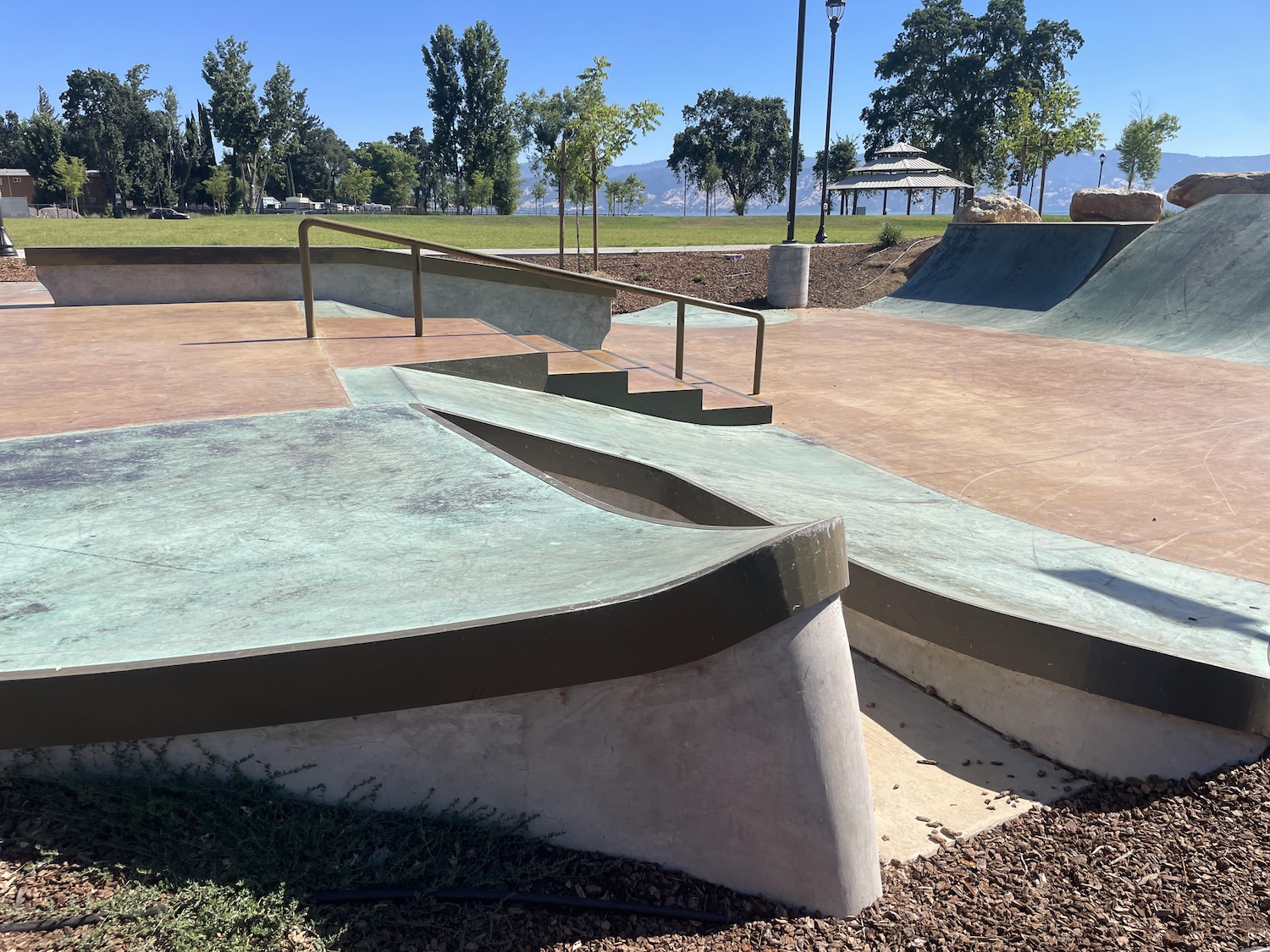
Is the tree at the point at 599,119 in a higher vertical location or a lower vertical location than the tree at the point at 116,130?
lower

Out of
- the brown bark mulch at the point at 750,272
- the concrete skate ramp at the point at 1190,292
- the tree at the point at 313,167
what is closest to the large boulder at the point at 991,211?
the brown bark mulch at the point at 750,272

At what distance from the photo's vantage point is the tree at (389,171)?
89.2 meters

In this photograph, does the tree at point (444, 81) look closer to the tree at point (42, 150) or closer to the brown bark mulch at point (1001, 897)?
the tree at point (42, 150)

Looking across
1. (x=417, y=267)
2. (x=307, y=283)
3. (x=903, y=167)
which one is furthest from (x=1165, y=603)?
(x=903, y=167)

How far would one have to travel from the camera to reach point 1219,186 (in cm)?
1694

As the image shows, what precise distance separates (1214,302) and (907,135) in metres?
65.3

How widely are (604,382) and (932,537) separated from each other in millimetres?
2996

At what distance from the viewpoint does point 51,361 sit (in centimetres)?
612

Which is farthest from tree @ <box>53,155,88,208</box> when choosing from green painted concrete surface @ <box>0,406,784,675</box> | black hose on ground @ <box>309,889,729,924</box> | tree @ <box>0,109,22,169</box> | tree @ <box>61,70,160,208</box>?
black hose on ground @ <box>309,889,729,924</box>

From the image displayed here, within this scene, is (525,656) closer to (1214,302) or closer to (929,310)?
(1214,302)

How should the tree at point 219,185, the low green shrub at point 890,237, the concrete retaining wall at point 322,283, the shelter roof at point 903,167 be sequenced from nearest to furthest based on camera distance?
the concrete retaining wall at point 322,283
the low green shrub at point 890,237
the shelter roof at point 903,167
the tree at point 219,185

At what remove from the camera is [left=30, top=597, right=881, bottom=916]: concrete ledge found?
2365 millimetres

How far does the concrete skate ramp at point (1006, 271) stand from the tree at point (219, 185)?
66.5 metres

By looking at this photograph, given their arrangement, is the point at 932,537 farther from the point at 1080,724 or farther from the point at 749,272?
the point at 749,272
